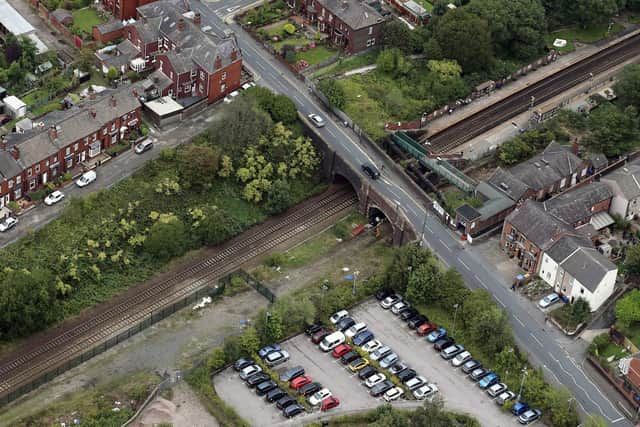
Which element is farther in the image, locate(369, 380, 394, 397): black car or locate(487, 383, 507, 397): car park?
locate(487, 383, 507, 397): car park

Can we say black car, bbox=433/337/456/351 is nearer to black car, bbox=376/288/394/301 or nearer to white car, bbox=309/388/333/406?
black car, bbox=376/288/394/301

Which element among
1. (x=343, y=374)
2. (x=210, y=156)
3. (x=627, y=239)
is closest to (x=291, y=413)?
(x=343, y=374)

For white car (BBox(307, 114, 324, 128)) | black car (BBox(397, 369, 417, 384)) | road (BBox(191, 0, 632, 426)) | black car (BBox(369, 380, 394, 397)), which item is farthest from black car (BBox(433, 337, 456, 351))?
white car (BBox(307, 114, 324, 128))

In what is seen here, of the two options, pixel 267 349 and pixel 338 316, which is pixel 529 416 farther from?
pixel 267 349

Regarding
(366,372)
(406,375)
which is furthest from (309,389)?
(406,375)

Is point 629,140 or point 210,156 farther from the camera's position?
point 629,140

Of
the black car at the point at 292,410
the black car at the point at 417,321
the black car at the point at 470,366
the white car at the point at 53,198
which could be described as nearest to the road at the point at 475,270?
the black car at the point at 470,366

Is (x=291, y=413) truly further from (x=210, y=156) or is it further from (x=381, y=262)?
(x=210, y=156)
